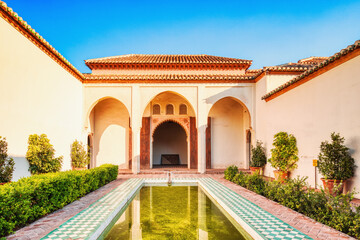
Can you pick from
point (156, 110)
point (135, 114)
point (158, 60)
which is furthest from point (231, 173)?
point (158, 60)

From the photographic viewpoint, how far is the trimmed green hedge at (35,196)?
171 inches

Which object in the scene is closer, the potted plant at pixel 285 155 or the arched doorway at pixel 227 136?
the potted plant at pixel 285 155

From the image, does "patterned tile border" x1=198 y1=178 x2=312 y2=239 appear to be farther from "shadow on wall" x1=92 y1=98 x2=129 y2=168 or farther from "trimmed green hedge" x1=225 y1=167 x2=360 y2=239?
"shadow on wall" x1=92 y1=98 x2=129 y2=168

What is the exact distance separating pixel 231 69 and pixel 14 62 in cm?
1098

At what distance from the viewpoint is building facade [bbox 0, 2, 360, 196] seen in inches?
295

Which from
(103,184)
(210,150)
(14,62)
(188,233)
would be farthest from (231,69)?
(188,233)

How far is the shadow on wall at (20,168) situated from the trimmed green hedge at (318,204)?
23.0 ft

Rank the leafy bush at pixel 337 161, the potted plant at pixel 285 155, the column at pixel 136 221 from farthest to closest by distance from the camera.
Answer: the potted plant at pixel 285 155, the leafy bush at pixel 337 161, the column at pixel 136 221

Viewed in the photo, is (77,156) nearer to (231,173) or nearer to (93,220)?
(231,173)

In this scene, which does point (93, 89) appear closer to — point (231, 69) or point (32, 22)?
point (32, 22)

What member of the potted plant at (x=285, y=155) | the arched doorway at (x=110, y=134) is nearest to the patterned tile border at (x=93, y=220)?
the potted plant at (x=285, y=155)

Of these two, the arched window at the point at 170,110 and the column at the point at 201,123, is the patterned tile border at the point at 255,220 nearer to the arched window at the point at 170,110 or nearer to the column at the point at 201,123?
the column at the point at 201,123

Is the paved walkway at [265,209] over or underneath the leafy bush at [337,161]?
underneath

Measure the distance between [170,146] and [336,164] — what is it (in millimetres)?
12912
